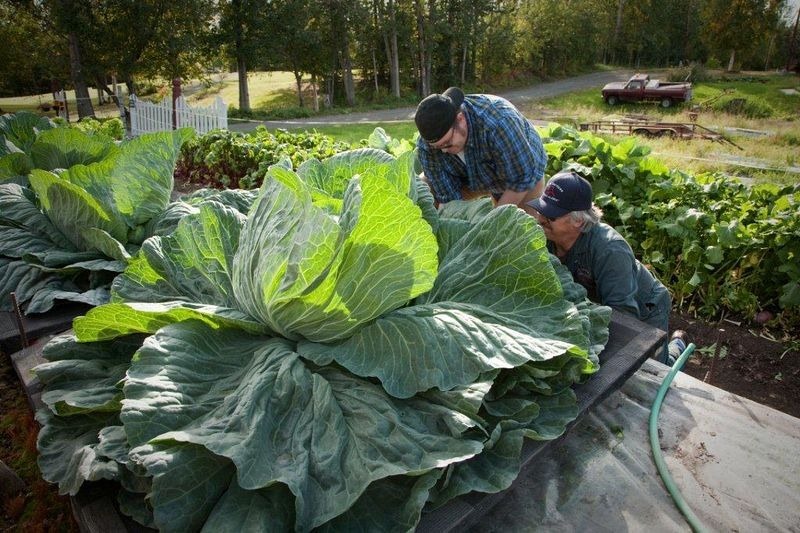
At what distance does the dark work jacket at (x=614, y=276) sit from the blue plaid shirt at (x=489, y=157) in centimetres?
78

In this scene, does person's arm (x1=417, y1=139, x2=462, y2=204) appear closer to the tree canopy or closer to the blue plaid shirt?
the blue plaid shirt

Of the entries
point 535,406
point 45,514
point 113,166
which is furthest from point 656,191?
point 45,514

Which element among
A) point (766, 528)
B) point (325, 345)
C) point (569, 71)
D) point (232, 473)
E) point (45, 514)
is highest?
point (569, 71)

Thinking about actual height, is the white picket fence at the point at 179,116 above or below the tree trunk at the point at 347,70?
below

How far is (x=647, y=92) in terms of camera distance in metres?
26.2

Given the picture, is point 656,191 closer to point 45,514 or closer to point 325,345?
point 325,345

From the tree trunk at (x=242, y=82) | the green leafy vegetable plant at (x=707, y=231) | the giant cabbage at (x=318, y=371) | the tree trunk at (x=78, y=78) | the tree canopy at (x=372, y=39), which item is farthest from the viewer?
the tree trunk at (x=242, y=82)

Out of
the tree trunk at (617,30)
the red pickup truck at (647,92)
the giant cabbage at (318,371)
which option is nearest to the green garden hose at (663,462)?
the giant cabbage at (318,371)

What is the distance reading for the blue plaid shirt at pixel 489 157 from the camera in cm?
372

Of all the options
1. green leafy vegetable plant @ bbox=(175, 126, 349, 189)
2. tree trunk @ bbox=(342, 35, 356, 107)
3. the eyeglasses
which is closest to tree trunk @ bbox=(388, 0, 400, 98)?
tree trunk @ bbox=(342, 35, 356, 107)

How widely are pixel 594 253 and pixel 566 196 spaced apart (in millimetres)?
404

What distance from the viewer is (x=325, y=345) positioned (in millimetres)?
1825

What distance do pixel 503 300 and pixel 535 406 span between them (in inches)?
18.6

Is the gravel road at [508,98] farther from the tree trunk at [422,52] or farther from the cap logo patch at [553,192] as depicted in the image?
the cap logo patch at [553,192]
